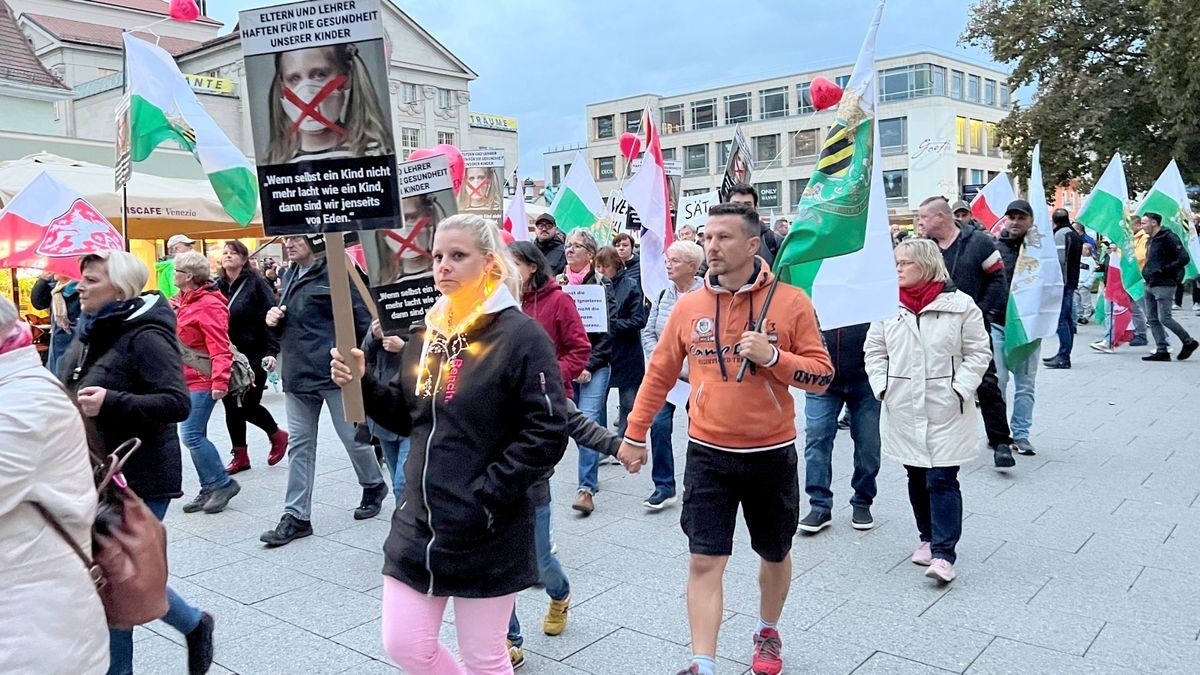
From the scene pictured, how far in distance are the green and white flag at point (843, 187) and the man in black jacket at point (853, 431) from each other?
1566 mm

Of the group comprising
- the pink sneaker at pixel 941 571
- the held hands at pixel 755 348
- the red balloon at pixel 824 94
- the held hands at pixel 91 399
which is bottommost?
the pink sneaker at pixel 941 571

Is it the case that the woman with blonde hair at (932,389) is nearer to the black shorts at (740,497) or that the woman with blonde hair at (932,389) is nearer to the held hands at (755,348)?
the black shorts at (740,497)

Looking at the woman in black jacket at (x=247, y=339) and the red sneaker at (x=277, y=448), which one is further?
the red sneaker at (x=277, y=448)

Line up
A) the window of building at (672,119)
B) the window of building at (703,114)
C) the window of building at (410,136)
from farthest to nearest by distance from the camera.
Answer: the window of building at (672,119) → the window of building at (703,114) → the window of building at (410,136)

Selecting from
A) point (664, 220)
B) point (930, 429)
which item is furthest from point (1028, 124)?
point (930, 429)

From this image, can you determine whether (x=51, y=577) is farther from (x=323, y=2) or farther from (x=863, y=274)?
(x=863, y=274)

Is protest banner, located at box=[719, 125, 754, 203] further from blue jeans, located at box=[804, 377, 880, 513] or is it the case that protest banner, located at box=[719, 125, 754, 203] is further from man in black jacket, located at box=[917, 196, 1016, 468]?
blue jeans, located at box=[804, 377, 880, 513]

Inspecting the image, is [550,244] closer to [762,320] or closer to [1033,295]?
[1033,295]

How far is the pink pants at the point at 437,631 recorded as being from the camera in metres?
2.80

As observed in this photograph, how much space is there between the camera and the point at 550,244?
941 centimetres

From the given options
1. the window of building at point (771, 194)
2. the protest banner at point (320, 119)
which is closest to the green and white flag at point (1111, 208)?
the protest banner at point (320, 119)

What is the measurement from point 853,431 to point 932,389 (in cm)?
101

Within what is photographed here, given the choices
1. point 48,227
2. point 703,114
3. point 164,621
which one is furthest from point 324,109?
point 703,114

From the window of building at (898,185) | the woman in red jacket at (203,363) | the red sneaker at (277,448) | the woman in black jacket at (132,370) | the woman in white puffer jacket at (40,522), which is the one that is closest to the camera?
the woman in white puffer jacket at (40,522)
